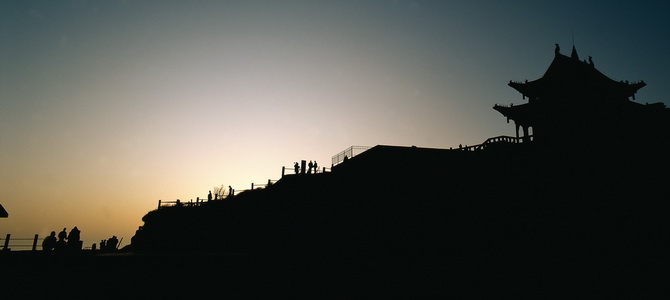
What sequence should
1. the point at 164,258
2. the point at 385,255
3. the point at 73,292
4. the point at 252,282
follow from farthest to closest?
the point at 385,255, the point at 164,258, the point at 252,282, the point at 73,292

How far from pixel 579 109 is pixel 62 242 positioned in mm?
37132

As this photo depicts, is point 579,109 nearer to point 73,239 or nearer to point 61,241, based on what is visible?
point 73,239

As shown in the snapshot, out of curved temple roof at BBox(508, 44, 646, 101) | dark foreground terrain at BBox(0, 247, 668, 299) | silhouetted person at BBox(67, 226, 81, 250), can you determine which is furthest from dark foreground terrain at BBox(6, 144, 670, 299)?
curved temple roof at BBox(508, 44, 646, 101)

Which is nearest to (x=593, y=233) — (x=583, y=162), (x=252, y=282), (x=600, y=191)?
(x=600, y=191)

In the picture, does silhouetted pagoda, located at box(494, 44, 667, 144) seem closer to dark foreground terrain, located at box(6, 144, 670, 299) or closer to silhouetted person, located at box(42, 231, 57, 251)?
dark foreground terrain, located at box(6, 144, 670, 299)

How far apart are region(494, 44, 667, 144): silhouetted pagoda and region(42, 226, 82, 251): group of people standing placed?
91.2ft

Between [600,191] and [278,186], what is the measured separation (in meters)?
22.6

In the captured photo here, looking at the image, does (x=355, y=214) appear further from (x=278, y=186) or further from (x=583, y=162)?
(x=583, y=162)

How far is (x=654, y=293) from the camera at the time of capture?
1484 cm

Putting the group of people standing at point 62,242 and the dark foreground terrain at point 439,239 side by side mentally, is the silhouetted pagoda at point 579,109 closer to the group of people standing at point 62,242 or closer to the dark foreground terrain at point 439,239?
the dark foreground terrain at point 439,239

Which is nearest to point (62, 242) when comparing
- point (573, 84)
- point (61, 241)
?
point (61, 241)

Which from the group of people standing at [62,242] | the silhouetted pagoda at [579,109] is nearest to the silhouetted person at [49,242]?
the group of people standing at [62,242]

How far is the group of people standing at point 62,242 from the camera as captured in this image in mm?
19781

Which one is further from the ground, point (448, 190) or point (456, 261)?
point (448, 190)
